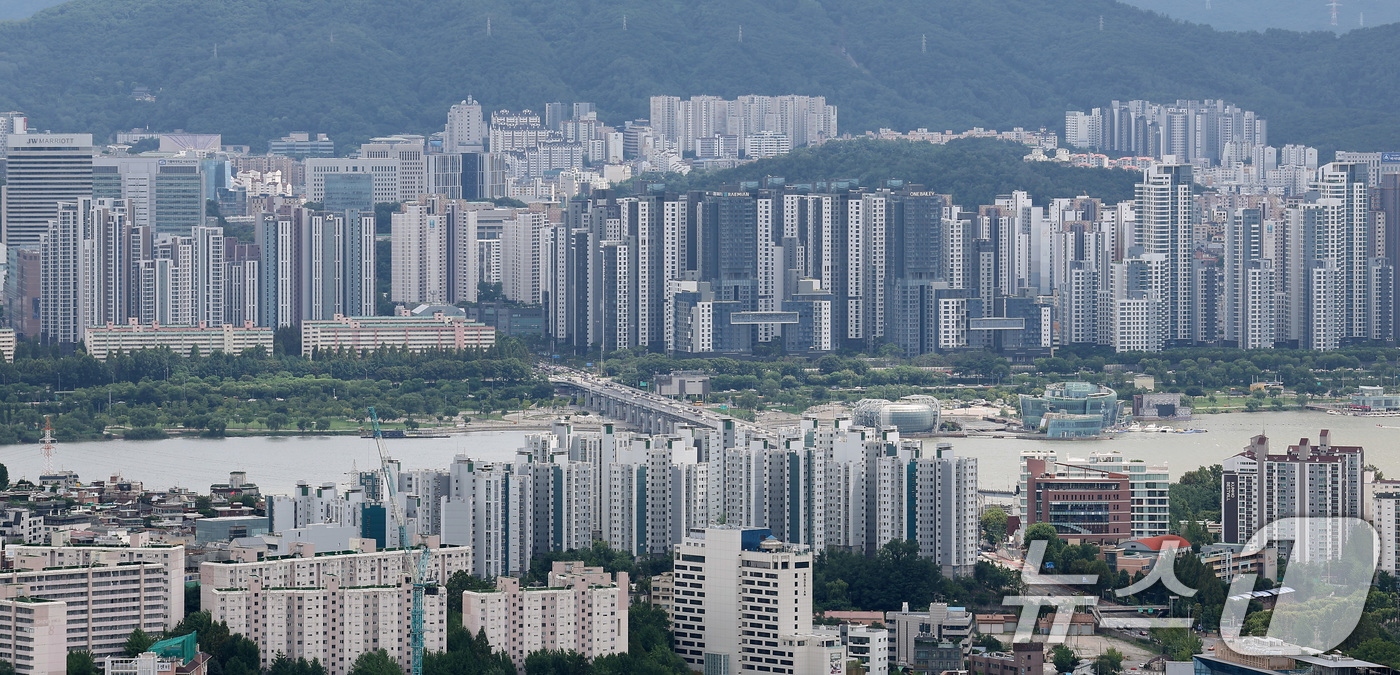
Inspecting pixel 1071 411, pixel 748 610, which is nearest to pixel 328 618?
pixel 748 610

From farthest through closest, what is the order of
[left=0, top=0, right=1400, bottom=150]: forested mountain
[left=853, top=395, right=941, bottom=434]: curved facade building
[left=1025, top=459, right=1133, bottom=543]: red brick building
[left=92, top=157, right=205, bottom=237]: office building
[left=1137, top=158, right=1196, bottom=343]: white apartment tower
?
[left=0, top=0, right=1400, bottom=150]: forested mountain
[left=92, top=157, right=205, bottom=237]: office building
[left=1137, top=158, right=1196, bottom=343]: white apartment tower
[left=853, top=395, right=941, bottom=434]: curved facade building
[left=1025, top=459, right=1133, bottom=543]: red brick building

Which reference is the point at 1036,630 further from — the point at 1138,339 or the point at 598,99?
the point at 598,99

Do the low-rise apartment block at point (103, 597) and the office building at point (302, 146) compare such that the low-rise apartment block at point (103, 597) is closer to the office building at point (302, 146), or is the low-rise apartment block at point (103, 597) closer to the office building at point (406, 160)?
the office building at point (406, 160)

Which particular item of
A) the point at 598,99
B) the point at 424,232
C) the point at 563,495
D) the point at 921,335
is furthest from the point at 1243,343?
the point at 598,99

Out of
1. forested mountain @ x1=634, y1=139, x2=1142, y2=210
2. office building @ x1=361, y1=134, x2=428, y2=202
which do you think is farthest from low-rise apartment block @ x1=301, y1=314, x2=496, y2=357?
office building @ x1=361, y1=134, x2=428, y2=202

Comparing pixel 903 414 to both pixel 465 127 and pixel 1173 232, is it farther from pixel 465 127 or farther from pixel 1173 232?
pixel 465 127

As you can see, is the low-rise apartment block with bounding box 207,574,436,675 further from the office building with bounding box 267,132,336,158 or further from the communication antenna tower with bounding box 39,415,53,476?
the office building with bounding box 267,132,336,158

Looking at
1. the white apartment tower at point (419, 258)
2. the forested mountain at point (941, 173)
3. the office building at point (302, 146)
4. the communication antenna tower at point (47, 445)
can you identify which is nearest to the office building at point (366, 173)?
the forested mountain at point (941, 173)
